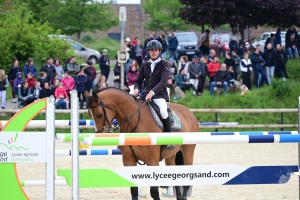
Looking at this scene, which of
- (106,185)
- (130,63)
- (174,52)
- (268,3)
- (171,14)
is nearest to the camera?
(106,185)

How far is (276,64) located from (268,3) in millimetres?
2911

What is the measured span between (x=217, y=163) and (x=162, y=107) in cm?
579

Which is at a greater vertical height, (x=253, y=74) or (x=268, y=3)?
(x=268, y=3)

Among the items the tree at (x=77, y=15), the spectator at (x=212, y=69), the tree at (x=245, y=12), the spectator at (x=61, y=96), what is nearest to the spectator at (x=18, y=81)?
the spectator at (x=61, y=96)

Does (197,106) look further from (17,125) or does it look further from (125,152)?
(17,125)

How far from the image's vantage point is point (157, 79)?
1012 cm

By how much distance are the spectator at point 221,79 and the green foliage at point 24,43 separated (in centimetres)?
809

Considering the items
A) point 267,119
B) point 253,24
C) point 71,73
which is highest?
point 253,24

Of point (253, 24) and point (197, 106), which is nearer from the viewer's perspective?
point (197, 106)

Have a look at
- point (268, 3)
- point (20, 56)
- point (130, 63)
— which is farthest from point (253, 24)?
point (20, 56)

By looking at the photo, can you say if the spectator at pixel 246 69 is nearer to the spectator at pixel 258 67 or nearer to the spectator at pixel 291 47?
the spectator at pixel 258 67

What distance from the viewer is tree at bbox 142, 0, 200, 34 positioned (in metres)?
45.4

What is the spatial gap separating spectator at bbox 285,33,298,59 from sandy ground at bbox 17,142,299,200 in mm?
8915

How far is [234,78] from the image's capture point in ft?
82.9
